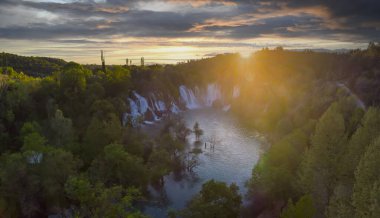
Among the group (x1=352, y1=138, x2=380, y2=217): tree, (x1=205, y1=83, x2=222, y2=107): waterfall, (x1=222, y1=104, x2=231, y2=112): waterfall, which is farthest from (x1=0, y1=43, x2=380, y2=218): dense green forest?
(x1=205, y1=83, x2=222, y2=107): waterfall

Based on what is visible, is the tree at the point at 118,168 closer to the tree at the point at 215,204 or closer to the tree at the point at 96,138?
the tree at the point at 96,138

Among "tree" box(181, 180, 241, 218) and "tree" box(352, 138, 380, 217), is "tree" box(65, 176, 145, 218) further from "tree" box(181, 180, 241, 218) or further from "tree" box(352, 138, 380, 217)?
"tree" box(352, 138, 380, 217)

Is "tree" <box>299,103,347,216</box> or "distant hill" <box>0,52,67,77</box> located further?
"distant hill" <box>0,52,67,77</box>

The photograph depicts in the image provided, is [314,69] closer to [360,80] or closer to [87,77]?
[360,80]

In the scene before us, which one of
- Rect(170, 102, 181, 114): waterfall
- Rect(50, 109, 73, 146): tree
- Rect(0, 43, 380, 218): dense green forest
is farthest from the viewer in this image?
Rect(170, 102, 181, 114): waterfall

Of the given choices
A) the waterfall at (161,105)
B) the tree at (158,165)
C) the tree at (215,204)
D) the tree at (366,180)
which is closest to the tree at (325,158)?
the tree at (215,204)

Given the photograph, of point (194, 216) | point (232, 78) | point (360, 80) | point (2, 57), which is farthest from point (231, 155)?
point (2, 57)

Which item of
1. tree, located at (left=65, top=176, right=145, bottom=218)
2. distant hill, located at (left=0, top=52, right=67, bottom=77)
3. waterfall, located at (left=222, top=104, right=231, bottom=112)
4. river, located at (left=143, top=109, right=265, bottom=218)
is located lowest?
river, located at (left=143, top=109, right=265, bottom=218)
